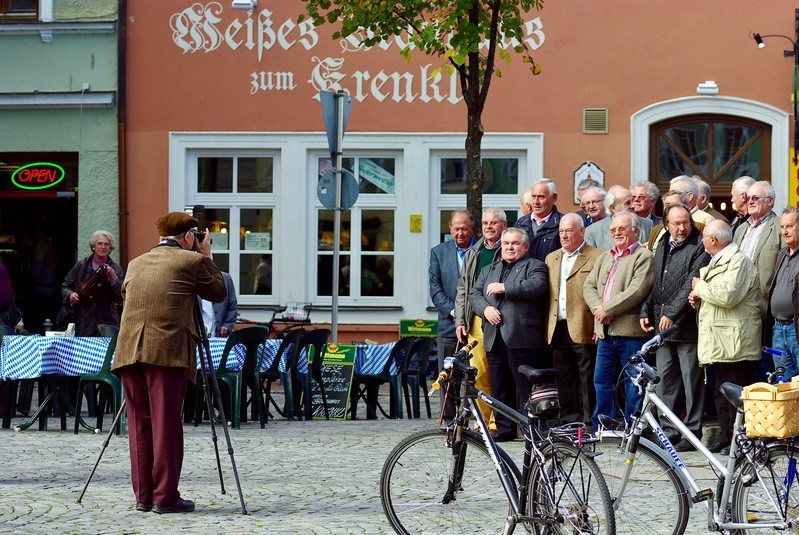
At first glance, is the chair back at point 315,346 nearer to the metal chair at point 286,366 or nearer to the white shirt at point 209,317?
the metal chair at point 286,366

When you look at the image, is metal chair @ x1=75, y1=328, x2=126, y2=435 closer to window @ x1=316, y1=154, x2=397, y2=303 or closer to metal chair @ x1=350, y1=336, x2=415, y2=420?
metal chair @ x1=350, y1=336, x2=415, y2=420

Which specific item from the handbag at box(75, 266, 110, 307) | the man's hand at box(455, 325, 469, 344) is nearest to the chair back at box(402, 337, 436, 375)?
the man's hand at box(455, 325, 469, 344)

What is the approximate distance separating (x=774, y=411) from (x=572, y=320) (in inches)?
191

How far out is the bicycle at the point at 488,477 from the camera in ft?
22.1

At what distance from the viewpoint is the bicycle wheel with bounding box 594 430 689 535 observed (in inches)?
270

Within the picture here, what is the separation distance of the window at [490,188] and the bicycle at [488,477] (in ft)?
37.5

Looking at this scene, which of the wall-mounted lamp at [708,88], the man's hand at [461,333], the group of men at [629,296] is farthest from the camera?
the wall-mounted lamp at [708,88]

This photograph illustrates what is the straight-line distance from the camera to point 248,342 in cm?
1338

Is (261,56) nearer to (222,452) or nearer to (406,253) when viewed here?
(406,253)

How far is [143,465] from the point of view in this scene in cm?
844

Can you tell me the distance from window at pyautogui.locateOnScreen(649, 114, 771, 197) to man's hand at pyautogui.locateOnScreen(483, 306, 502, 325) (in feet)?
24.2

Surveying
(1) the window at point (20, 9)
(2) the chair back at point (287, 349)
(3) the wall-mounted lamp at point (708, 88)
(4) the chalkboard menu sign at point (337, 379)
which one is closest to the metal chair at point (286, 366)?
(2) the chair back at point (287, 349)

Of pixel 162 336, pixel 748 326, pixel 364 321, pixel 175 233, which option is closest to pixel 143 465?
pixel 162 336

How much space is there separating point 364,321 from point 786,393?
40.4 ft
